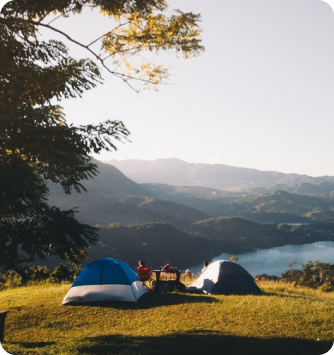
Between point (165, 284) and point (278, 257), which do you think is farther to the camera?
point (278, 257)

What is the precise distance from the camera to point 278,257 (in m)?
140

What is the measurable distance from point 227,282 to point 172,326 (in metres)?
6.49

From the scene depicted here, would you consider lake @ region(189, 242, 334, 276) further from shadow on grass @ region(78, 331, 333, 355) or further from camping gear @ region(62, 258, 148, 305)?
shadow on grass @ region(78, 331, 333, 355)

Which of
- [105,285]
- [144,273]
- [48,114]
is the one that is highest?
[48,114]

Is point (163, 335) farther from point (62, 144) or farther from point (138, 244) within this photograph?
point (138, 244)

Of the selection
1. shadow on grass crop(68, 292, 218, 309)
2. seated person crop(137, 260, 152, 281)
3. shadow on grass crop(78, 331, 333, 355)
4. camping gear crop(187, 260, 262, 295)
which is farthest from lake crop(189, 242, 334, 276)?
shadow on grass crop(78, 331, 333, 355)

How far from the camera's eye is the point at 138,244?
137m

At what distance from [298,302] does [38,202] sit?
31.4 feet

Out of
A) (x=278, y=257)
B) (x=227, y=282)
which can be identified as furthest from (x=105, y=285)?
(x=278, y=257)

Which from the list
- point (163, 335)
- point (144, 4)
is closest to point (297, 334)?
point (163, 335)

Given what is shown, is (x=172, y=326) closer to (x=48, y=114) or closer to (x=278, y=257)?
(x=48, y=114)

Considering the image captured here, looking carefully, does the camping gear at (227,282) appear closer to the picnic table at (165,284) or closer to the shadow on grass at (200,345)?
the picnic table at (165,284)

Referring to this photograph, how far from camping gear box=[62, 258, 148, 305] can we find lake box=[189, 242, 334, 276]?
94902 millimetres

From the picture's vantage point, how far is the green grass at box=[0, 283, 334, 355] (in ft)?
24.8
